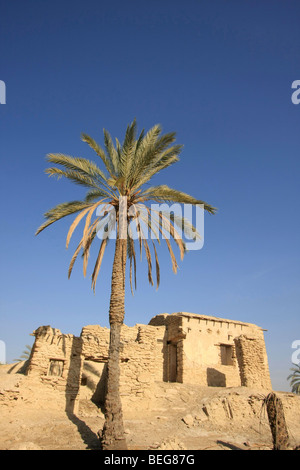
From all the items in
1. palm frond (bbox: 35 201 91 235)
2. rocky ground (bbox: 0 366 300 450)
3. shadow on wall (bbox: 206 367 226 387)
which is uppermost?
palm frond (bbox: 35 201 91 235)

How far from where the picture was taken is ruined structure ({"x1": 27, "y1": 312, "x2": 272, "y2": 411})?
445 inches

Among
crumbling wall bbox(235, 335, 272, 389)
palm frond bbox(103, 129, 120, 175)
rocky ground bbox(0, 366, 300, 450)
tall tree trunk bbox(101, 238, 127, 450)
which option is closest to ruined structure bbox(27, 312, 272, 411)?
crumbling wall bbox(235, 335, 272, 389)

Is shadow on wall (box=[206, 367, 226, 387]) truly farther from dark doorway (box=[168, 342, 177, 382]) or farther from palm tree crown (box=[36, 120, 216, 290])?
palm tree crown (box=[36, 120, 216, 290])

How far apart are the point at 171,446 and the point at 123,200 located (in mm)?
7421

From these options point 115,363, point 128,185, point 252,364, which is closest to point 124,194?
point 128,185

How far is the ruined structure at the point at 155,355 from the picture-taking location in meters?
11.3

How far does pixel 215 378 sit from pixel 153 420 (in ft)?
30.3

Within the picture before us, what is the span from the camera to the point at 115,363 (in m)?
8.33

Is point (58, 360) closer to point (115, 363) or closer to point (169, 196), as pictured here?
point (115, 363)

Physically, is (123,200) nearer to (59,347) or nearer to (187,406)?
(59,347)

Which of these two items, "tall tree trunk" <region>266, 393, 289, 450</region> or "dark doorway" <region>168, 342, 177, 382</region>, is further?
"dark doorway" <region>168, 342, 177, 382</region>

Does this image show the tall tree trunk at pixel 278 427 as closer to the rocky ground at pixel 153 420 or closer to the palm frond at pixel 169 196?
the rocky ground at pixel 153 420

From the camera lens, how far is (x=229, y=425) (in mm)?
10688
